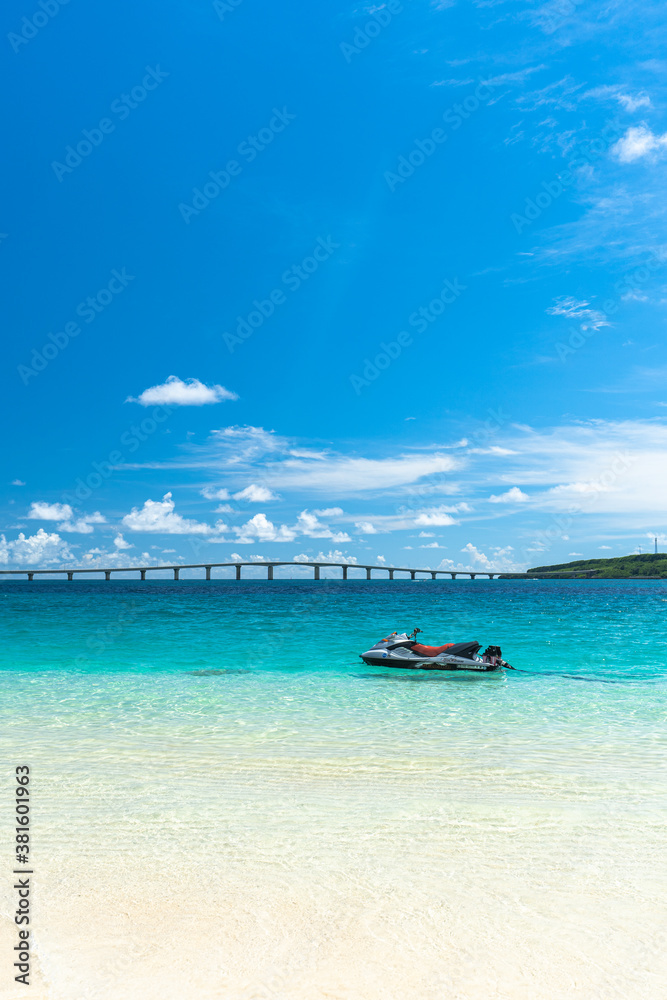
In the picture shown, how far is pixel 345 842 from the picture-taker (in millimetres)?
7125

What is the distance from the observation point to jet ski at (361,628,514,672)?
66.8 feet

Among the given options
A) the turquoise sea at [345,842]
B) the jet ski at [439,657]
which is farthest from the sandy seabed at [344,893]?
the jet ski at [439,657]

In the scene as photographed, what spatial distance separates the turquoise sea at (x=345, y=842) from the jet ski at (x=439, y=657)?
345 cm

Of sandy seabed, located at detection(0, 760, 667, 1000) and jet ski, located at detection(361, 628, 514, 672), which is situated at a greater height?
sandy seabed, located at detection(0, 760, 667, 1000)

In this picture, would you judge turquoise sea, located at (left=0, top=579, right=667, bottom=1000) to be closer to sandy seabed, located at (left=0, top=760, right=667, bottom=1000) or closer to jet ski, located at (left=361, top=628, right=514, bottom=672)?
sandy seabed, located at (left=0, top=760, right=667, bottom=1000)

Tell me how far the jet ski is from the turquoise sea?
11.3 ft

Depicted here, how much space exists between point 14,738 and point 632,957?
1104cm

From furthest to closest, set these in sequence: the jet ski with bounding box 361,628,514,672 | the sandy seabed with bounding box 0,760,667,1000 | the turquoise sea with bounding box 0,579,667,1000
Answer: the jet ski with bounding box 361,628,514,672, the turquoise sea with bounding box 0,579,667,1000, the sandy seabed with bounding box 0,760,667,1000

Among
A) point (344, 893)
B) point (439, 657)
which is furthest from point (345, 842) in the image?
point (439, 657)

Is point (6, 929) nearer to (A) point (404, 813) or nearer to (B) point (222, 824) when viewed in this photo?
(B) point (222, 824)

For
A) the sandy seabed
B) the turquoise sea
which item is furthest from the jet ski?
the sandy seabed

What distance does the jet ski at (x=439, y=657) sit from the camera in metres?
20.4

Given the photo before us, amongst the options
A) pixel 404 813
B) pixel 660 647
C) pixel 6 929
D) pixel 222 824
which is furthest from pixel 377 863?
pixel 660 647

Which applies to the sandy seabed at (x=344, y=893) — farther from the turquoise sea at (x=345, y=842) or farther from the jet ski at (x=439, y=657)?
the jet ski at (x=439, y=657)
